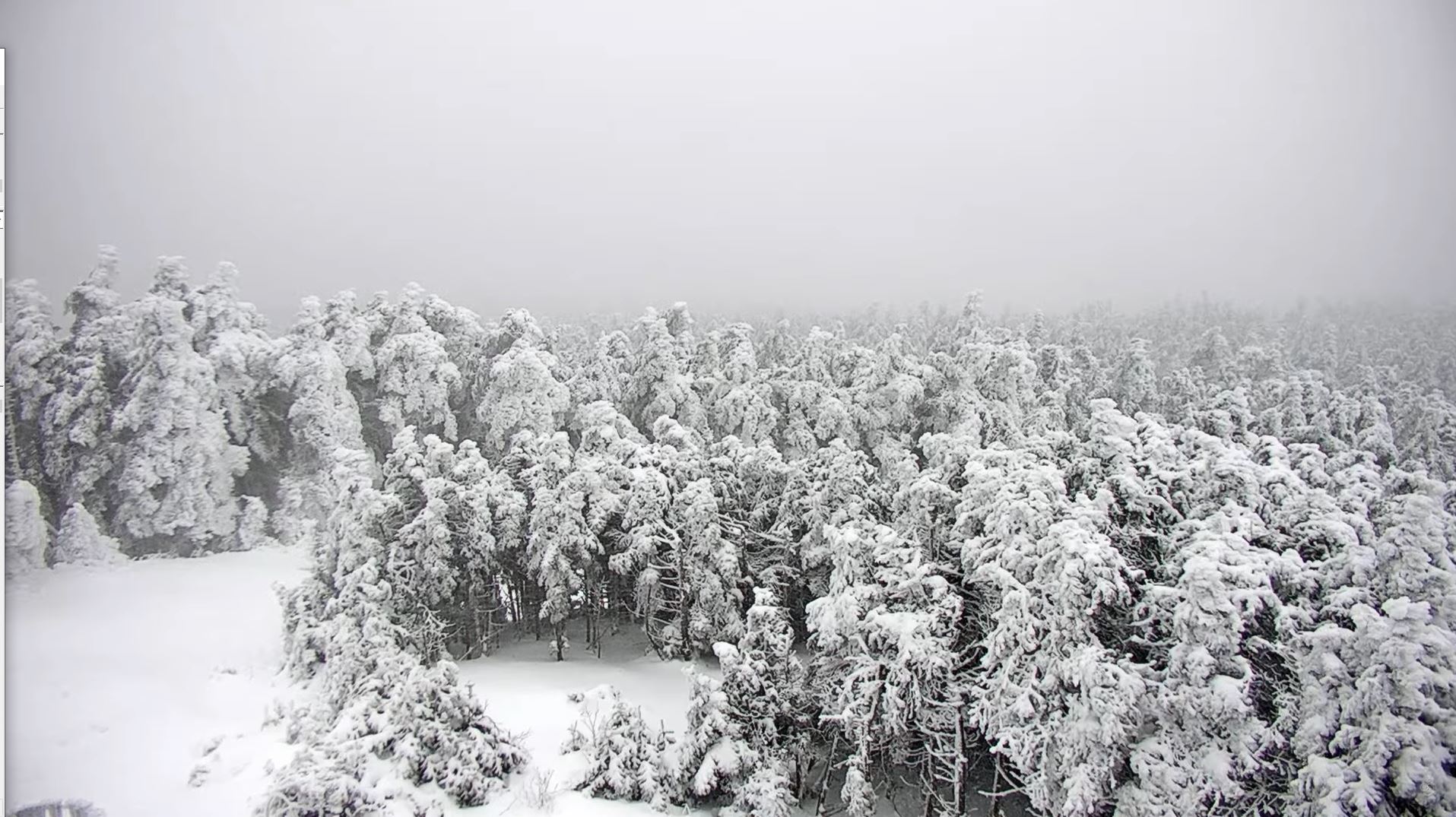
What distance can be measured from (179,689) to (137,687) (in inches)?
28.9

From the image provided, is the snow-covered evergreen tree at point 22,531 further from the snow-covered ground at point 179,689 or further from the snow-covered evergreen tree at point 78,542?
the snow-covered evergreen tree at point 78,542

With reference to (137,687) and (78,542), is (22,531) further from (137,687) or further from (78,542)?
(137,687)

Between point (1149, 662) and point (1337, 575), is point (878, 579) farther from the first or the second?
point (1337, 575)

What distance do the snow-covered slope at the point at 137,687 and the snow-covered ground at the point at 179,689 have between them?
0.10 feet

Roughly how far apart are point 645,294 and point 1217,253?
44.9m

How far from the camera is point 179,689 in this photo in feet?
50.4

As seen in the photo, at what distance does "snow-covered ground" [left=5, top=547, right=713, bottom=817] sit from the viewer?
41.6 ft

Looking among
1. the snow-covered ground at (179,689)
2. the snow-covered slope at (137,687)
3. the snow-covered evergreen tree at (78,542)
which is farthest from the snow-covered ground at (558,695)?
the snow-covered evergreen tree at (78,542)

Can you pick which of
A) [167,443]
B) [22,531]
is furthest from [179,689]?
[167,443]

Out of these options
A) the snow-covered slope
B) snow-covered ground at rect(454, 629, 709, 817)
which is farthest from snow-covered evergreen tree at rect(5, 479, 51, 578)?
snow-covered ground at rect(454, 629, 709, 817)

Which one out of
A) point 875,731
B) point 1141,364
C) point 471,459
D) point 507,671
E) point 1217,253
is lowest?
point 507,671

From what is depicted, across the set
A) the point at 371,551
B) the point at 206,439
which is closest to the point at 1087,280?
the point at 371,551

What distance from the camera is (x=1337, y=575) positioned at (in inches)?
391

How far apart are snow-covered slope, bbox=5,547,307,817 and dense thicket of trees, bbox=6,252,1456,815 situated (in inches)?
67.7
